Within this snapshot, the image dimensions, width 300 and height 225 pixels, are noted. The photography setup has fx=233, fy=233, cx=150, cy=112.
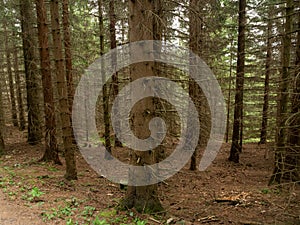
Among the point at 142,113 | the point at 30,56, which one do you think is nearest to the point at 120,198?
the point at 142,113

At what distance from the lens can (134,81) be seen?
5430 mm

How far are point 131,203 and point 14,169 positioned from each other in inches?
234

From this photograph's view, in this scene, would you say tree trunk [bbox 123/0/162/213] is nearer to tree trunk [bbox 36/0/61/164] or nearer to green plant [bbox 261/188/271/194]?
green plant [bbox 261/188/271/194]

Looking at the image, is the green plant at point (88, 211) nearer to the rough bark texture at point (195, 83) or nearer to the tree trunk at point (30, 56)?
the rough bark texture at point (195, 83)

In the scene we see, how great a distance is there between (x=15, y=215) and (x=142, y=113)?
3678mm

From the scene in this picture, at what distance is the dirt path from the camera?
16.3ft

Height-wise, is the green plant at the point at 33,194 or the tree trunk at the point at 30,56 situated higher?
the tree trunk at the point at 30,56

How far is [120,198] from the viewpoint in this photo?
725cm

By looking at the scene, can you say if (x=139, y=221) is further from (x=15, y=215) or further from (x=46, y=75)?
(x=46, y=75)

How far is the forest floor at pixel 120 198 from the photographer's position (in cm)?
543

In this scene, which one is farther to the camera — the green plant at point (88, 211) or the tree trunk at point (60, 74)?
the tree trunk at point (60, 74)

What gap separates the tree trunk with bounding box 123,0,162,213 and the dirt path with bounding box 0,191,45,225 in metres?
2.08

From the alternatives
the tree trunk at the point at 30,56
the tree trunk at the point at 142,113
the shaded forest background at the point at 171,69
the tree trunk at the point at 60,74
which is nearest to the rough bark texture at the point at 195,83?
the shaded forest background at the point at 171,69

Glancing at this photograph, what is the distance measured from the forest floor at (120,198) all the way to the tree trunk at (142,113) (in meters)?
0.30
